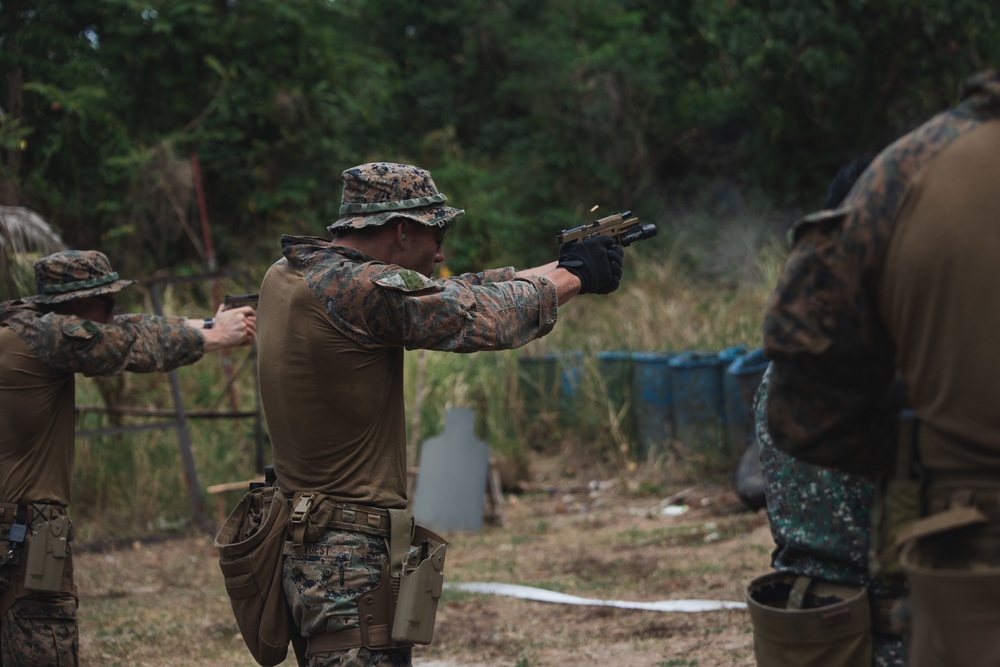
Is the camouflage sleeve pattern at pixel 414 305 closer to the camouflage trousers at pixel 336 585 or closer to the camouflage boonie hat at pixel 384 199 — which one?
the camouflage boonie hat at pixel 384 199

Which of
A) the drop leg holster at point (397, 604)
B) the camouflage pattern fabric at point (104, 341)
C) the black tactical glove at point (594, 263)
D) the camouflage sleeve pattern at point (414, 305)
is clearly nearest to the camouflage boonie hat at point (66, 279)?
the camouflage pattern fabric at point (104, 341)

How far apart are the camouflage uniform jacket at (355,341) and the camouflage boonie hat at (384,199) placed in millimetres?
117

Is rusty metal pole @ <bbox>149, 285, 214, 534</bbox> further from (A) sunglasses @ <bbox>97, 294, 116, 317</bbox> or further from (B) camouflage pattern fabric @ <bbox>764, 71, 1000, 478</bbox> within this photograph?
(B) camouflage pattern fabric @ <bbox>764, 71, 1000, 478</bbox>

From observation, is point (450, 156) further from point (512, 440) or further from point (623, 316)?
point (512, 440)

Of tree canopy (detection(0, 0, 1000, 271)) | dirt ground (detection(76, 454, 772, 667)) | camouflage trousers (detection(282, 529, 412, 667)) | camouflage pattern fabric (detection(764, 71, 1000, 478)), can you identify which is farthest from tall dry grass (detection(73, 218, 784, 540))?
camouflage pattern fabric (detection(764, 71, 1000, 478))

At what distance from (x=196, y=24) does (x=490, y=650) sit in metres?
11.8

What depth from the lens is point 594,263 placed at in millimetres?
3545

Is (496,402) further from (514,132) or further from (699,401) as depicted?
(514,132)

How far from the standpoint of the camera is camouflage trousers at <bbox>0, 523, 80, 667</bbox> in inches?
177

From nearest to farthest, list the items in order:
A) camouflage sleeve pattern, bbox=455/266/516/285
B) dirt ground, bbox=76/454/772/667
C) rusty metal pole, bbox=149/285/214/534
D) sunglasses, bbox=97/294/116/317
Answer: camouflage sleeve pattern, bbox=455/266/516/285 < sunglasses, bbox=97/294/116/317 < dirt ground, bbox=76/454/772/667 < rusty metal pole, bbox=149/285/214/534

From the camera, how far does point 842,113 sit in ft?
53.9

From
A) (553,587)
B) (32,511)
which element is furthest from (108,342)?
(553,587)

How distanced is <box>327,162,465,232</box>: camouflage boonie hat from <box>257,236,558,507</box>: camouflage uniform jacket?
0.38 feet

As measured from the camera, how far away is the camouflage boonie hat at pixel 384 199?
339 centimetres
